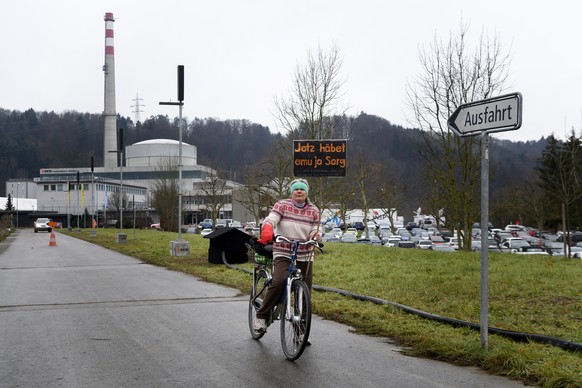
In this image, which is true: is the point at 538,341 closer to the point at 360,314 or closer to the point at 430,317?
Answer: the point at 430,317

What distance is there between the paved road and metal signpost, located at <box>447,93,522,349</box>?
2.72ft

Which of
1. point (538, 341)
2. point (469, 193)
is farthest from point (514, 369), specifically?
point (469, 193)

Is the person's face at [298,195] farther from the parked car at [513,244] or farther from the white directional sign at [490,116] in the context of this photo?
the parked car at [513,244]

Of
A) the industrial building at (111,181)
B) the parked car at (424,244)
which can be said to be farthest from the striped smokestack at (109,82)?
the parked car at (424,244)

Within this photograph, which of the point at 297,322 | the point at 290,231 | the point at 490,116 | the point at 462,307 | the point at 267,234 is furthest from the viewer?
the point at 462,307

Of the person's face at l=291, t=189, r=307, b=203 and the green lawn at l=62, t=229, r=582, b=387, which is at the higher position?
the person's face at l=291, t=189, r=307, b=203

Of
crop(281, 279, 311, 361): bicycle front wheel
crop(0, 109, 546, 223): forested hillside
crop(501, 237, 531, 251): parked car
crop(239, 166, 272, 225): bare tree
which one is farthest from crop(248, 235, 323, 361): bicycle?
crop(0, 109, 546, 223): forested hillside

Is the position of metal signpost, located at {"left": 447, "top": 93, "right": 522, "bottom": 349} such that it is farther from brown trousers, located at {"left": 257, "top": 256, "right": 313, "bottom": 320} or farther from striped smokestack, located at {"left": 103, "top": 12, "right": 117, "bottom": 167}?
striped smokestack, located at {"left": 103, "top": 12, "right": 117, "bottom": 167}

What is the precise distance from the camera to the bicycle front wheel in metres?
6.24

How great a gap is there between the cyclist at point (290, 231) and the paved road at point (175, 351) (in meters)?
0.71

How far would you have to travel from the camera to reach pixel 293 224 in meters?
6.91

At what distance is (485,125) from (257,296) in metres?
3.27

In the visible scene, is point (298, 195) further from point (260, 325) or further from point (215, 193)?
point (215, 193)

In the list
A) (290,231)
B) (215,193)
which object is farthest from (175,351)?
(215,193)
